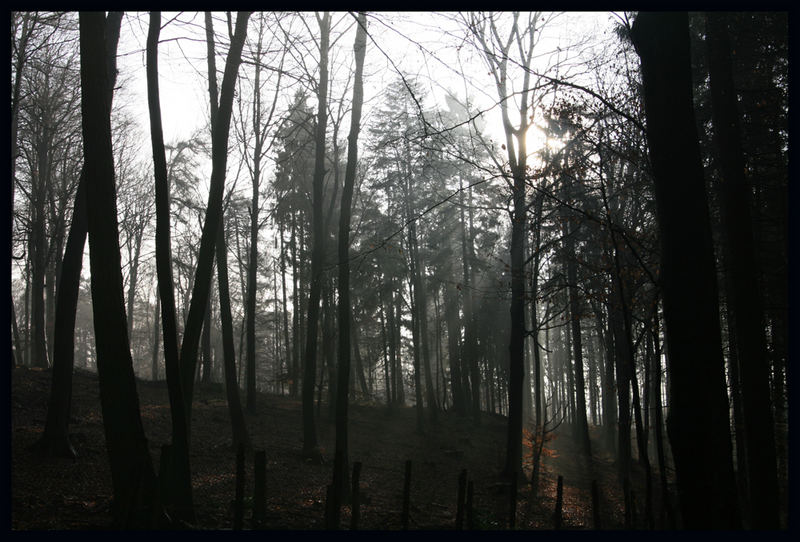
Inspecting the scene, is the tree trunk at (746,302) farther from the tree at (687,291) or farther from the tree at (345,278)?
the tree at (345,278)

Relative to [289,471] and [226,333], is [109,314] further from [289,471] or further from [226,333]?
[226,333]

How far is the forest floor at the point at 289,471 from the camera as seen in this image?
7859mm

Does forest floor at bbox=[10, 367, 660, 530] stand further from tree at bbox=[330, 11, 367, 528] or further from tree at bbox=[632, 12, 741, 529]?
tree at bbox=[632, 12, 741, 529]

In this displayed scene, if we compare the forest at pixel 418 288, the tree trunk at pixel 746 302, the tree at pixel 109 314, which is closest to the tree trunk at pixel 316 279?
the forest at pixel 418 288

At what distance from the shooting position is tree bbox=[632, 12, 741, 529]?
169 inches

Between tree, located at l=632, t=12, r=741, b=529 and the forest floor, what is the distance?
17.3ft

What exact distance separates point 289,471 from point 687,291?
385 inches

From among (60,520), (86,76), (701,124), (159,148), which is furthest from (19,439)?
(701,124)

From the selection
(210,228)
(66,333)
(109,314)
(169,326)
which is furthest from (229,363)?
(109,314)

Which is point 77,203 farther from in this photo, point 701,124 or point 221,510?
point 701,124

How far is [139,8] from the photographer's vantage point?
7.49 m

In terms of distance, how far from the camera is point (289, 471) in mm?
11812

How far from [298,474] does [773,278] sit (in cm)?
1033

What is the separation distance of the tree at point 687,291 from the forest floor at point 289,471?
17.3 ft
